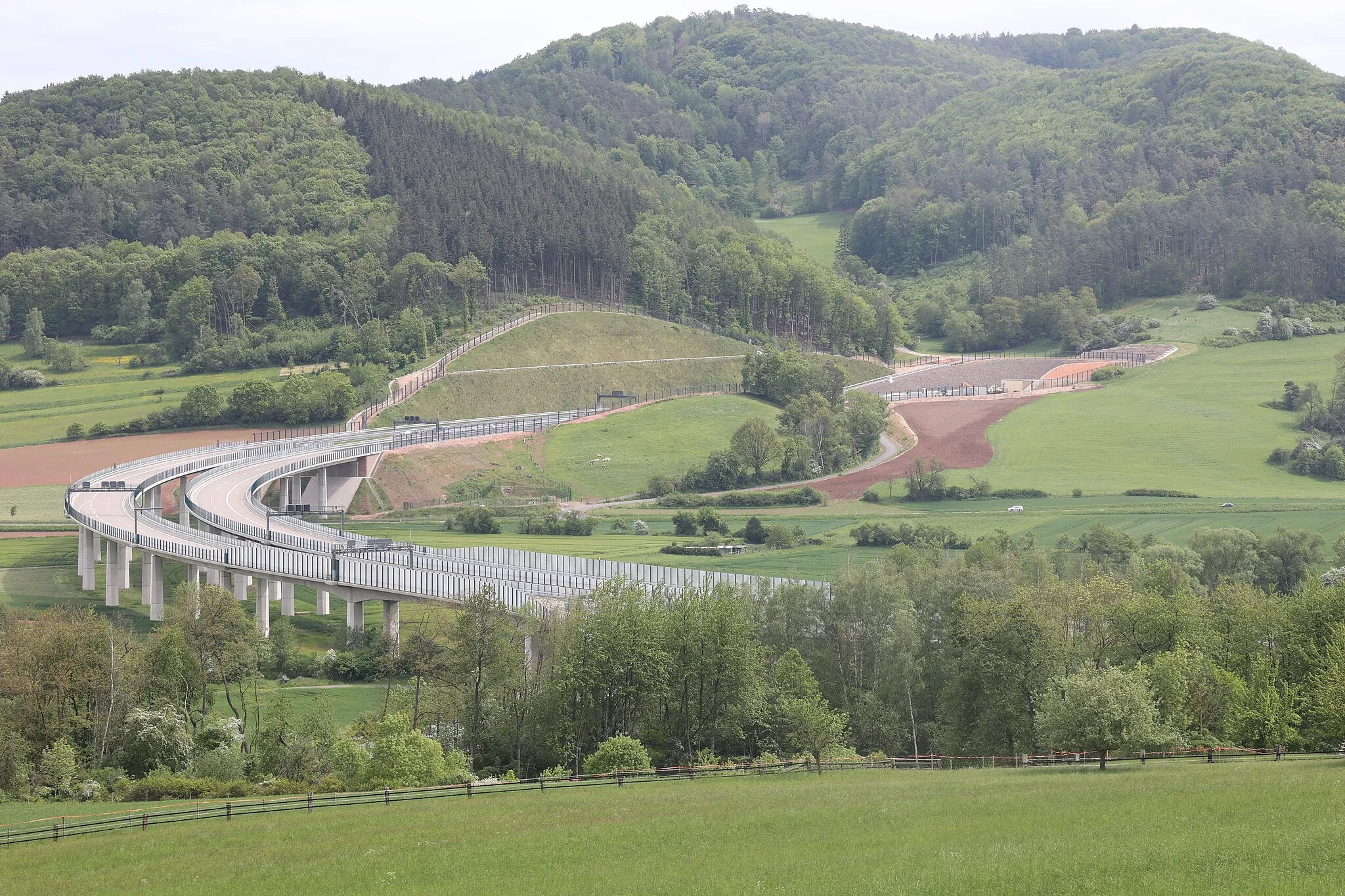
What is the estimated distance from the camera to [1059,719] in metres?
44.9

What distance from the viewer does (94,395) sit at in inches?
5738

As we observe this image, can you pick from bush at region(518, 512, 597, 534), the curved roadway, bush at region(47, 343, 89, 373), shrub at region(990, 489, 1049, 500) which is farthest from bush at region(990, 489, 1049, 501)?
bush at region(47, 343, 89, 373)

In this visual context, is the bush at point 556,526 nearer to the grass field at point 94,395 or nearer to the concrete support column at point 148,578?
the concrete support column at point 148,578

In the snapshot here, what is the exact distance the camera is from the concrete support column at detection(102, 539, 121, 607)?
88.8 meters

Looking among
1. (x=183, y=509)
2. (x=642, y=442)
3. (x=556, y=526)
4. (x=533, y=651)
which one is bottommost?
(x=556, y=526)

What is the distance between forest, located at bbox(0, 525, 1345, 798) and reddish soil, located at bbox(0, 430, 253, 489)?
59044 mm

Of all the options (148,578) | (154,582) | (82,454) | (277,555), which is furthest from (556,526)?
(82,454)

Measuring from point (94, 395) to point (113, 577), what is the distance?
201 ft

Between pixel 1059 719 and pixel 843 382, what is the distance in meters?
Result: 115

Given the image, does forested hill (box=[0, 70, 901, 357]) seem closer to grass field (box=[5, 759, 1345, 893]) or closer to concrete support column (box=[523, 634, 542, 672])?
concrete support column (box=[523, 634, 542, 672])

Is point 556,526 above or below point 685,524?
below

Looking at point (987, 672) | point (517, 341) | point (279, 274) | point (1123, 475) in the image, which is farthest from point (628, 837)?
point (279, 274)

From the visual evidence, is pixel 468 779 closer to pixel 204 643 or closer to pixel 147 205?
pixel 204 643

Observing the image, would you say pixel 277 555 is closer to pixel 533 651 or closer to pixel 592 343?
pixel 533 651
